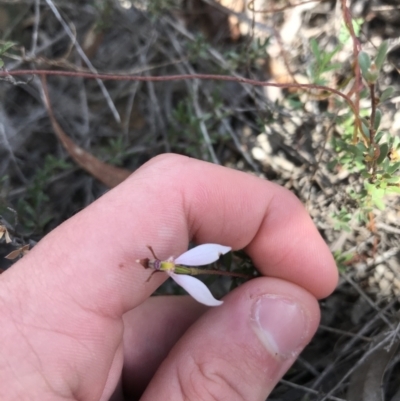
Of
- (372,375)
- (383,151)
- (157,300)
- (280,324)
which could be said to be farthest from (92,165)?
(372,375)

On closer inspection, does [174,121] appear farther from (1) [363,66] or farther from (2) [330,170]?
(1) [363,66]

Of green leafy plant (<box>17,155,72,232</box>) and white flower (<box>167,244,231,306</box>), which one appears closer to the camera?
white flower (<box>167,244,231,306</box>)

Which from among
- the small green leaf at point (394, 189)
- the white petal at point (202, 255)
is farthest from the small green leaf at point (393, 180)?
the white petal at point (202, 255)

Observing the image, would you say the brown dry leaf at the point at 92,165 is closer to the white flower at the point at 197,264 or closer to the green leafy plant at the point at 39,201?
the green leafy plant at the point at 39,201

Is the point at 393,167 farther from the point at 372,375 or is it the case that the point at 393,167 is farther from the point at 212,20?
the point at 212,20

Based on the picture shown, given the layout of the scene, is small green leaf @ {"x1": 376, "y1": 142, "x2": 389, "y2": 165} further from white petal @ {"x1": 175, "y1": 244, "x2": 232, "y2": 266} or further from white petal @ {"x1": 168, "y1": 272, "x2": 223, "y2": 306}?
white petal @ {"x1": 168, "y1": 272, "x2": 223, "y2": 306}

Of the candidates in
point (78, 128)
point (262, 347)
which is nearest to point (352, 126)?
point (262, 347)

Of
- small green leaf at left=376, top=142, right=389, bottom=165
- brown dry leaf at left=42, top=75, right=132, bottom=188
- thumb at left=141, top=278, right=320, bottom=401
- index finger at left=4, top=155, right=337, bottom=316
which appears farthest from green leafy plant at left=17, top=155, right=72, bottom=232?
small green leaf at left=376, top=142, right=389, bottom=165
